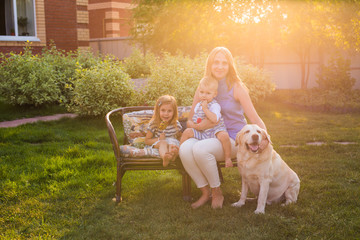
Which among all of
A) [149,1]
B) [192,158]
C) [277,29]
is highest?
[149,1]

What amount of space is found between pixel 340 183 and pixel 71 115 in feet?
21.0

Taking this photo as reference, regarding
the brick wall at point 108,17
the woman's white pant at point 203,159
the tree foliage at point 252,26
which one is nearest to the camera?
the woman's white pant at point 203,159

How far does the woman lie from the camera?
397cm

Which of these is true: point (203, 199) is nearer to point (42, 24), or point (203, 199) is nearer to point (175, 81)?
point (175, 81)

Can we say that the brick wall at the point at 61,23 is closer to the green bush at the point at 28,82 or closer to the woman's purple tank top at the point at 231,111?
the green bush at the point at 28,82

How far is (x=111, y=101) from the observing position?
8.41 metres

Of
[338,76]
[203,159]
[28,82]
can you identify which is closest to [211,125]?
[203,159]

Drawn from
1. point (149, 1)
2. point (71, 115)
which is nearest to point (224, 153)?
point (71, 115)

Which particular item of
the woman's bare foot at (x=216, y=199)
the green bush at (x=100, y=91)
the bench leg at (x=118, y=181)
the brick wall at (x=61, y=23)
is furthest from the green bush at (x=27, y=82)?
the woman's bare foot at (x=216, y=199)

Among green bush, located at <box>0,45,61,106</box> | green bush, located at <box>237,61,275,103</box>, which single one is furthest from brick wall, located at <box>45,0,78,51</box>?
green bush, located at <box>237,61,275,103</box>

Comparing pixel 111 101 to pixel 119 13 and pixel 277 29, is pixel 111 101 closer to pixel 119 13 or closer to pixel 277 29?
pixel 277 29

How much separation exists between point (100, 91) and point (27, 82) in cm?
227

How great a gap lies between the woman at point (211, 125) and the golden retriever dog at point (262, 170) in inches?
11.1

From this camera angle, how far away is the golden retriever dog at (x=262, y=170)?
3.69 m
